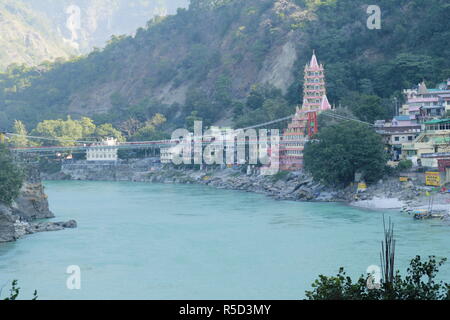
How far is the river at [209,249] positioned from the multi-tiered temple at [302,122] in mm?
6384

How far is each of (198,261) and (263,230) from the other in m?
4.57

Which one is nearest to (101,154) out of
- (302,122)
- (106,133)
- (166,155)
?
(106,133)

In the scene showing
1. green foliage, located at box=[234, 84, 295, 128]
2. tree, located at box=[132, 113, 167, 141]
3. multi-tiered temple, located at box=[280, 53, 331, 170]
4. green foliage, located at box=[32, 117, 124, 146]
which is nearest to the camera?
multi-tiered temple, located at box=[280, 53, 331, 170]

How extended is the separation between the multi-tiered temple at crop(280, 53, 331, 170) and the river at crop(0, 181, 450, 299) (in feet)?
20.9

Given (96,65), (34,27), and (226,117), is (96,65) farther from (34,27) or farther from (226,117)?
(34,27)

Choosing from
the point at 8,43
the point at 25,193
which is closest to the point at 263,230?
the point at 25,193

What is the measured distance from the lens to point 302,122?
1394 inches

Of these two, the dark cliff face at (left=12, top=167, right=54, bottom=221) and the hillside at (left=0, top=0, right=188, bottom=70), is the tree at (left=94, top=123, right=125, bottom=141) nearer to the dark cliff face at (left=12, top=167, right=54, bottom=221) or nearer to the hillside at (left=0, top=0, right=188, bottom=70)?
the dark cliff face at (left=12, top=167, right=54, bottom=221)

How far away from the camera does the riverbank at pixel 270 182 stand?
80.4 ft

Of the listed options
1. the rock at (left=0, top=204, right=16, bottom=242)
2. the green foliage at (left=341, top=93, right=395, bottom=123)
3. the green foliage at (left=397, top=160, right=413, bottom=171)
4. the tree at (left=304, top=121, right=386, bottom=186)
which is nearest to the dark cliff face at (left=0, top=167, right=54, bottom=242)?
the rock at (left=0, top=204, right=16, bottom=242)

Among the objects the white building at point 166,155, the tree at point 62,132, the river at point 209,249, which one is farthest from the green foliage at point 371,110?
the tree at point 62,132

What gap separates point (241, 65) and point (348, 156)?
99.0 ft

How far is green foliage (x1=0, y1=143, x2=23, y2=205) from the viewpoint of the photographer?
21.5 meters

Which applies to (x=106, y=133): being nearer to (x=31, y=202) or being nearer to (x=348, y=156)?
(x=31, y=202)
